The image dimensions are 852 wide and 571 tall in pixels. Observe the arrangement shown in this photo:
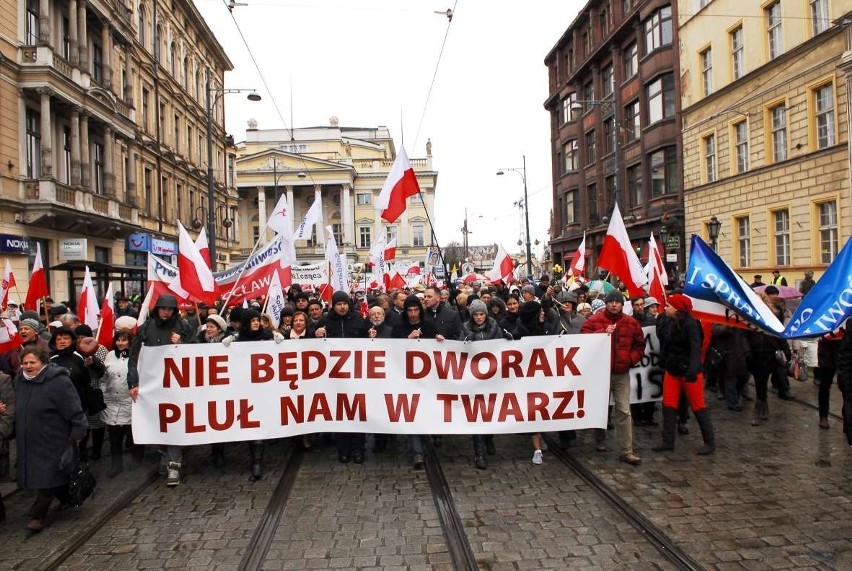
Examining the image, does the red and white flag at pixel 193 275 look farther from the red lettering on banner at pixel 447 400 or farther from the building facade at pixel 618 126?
the building facade at pixel 618 126

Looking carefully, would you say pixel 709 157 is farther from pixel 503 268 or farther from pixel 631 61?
pixel 503 268

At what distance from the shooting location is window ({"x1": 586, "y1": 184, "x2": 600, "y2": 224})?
40.3 metres

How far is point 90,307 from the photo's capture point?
9555 millimetres

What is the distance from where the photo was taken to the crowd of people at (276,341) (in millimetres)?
5191

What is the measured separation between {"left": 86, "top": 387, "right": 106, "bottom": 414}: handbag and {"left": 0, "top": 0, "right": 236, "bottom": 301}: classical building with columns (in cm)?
1370

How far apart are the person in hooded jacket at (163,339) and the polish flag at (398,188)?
320 centimetres

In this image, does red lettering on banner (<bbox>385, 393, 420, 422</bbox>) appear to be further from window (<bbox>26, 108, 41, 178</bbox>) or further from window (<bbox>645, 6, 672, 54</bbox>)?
window (<bbox>645, 6, 672, 54</bbox>)

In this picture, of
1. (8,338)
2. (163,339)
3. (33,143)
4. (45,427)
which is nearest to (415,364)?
(163,339)

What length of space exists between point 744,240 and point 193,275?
22.7 meters

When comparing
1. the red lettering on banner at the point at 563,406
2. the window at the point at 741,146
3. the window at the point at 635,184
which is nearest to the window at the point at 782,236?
the window at the point at 741,146

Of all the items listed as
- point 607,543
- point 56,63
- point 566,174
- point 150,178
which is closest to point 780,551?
point 607,543

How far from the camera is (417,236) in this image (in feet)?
295

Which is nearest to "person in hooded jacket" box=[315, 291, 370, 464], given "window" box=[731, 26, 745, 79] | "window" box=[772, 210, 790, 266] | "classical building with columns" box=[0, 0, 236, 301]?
"classical building with columns" box=[0, 0, 236, 301]

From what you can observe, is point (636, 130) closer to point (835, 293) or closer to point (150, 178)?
point (150, 178)
